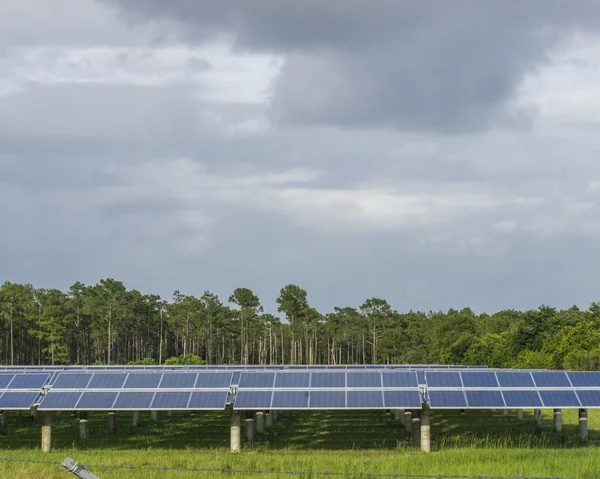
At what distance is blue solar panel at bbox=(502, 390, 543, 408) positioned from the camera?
3238cm

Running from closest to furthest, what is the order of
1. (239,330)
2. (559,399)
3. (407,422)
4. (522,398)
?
(559,399) → (522,398) → (407,422) → (239,330)

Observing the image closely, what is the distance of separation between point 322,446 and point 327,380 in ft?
9.67

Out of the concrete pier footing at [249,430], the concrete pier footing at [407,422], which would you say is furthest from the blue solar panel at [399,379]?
the concrete pier footing at [249,430]

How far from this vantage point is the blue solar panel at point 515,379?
111ft

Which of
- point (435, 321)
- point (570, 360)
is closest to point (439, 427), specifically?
point (570, 360)

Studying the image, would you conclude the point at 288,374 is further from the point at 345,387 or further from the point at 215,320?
the point at 215,320

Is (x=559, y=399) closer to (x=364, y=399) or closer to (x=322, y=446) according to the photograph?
(x=364, y=399)

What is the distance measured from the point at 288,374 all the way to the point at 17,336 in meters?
100

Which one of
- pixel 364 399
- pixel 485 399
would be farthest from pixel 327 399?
pixel 485 399

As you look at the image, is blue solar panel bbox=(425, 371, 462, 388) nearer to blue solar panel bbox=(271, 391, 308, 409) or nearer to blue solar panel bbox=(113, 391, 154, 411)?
blue solar panel bbox=(271, 391, 308, 409)

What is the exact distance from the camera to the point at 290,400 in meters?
32.8

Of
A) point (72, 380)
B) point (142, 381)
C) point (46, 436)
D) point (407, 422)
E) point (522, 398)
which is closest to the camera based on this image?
point (46, 436)

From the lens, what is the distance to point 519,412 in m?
44.1

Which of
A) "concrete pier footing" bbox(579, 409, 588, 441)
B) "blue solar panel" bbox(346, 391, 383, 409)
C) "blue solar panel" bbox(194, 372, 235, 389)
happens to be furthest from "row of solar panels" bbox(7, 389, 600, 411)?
"concrete pier footing" bbox(579, 409, 588, 441)
